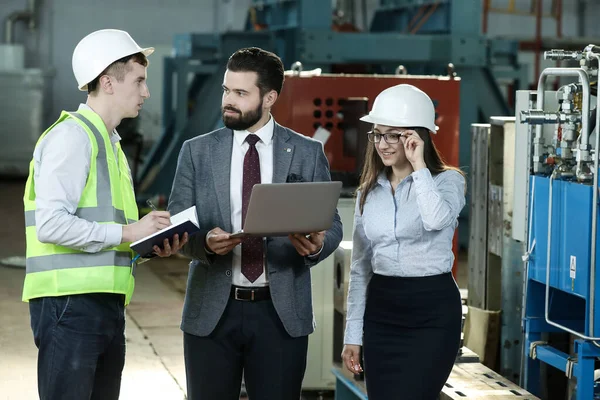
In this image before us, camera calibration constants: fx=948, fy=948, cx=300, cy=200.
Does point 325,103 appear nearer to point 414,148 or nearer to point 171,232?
point 414,148

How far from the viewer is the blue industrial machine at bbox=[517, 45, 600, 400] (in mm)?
3363

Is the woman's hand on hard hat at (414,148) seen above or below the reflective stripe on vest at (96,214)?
above

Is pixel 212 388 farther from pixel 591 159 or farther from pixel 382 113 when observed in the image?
pixel 591 159

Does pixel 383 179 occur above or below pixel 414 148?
below

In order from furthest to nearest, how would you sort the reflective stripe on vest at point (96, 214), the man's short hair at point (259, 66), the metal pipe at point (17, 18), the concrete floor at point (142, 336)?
the metal pipe at point (17, 18) → the concrete floor at point (142, 336) → the man's short hair at point (259, 66) → the reflective stripe on vest at point (96, 214)

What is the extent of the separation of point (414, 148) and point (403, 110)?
14 centimetres

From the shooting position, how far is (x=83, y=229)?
274 cm

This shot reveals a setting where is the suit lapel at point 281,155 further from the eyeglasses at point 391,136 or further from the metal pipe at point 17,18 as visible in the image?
the metal pipe at point 17,18

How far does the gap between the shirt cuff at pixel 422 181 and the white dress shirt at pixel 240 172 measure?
48 cm

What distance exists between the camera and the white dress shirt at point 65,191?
2.72m

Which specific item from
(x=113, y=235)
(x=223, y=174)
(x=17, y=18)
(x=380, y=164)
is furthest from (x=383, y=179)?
(x=17, y=18)

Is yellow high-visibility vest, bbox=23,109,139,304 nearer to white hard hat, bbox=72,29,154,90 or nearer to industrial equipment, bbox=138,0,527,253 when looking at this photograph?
white hard hat, bbox=72,29,154,90

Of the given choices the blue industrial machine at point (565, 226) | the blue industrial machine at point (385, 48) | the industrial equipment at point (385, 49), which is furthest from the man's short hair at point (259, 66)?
the blue industrial machine at point (385, 48)

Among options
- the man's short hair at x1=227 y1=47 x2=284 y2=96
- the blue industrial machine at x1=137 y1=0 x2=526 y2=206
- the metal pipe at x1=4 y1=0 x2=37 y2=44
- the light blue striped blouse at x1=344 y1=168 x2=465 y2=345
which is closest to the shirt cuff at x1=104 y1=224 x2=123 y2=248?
the man's short hair at x1=227 y1=47 x2=284 y2=96
